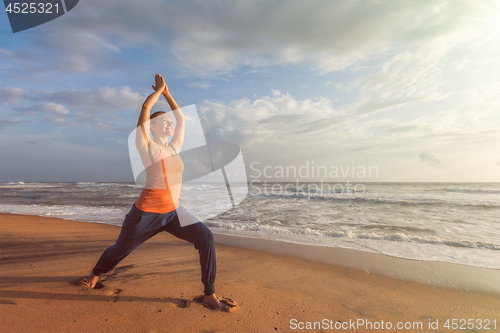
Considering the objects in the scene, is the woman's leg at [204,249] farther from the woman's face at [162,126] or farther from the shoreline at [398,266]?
the shoreline at [398,266]

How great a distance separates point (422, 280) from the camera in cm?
345

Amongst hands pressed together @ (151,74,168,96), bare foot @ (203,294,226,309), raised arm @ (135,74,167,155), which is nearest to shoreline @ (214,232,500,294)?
bare foot @ (203,294,226,309)

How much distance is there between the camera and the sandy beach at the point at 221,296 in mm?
2127

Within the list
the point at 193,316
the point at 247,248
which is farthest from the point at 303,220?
the point at 193,316

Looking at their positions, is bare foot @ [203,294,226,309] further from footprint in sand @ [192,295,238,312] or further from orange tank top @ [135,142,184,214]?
orange tank top @ [135,142,184,214]

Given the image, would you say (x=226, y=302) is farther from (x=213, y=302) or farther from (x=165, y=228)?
(x=165, y=228)

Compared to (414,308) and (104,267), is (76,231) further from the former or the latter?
(414,308)

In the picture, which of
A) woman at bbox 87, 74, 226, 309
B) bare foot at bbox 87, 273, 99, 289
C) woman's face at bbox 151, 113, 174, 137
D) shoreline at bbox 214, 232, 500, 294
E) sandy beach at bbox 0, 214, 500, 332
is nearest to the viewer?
sandy beach at bbox 0, 214, 500, 332

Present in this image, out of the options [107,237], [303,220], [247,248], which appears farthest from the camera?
→ [303,220]

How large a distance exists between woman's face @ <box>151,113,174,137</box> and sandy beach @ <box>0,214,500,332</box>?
1757 millimetres

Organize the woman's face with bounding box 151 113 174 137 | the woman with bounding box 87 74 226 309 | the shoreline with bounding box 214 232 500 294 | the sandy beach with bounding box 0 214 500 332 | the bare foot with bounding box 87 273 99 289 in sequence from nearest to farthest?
the sandy beach with bounding box 0 214 500 332
the woman with bounding box 87 74 226 309
the woman's face with bounding box 151 113 174 137
the bare foot with bounding box 87 273 99 289
the shoreline with bounding box 214 232 500 294

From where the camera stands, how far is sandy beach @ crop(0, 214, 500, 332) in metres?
2.13

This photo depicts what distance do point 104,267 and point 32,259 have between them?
2197mm

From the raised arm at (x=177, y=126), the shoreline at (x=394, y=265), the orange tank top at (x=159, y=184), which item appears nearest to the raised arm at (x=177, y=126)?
the raised arm at (x=177, y=126)
